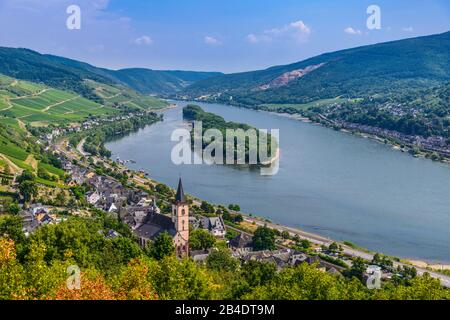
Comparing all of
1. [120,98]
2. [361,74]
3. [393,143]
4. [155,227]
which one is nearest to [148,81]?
[361,74]

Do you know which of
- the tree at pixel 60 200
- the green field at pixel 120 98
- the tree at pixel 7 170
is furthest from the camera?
the green field at pixel 120 98

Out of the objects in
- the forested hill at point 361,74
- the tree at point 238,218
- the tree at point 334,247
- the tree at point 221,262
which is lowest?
the tree at point 334,247

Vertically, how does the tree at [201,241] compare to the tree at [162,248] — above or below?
below

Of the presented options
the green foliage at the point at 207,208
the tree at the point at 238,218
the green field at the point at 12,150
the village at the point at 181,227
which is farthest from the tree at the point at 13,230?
the green field at the point at 12,150

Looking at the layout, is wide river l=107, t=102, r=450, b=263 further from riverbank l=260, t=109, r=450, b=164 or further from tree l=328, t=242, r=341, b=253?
tree l=328, t=242, r=341, b=253

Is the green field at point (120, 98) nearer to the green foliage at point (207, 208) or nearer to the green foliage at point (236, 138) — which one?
the green foliage at point (236, 138)
